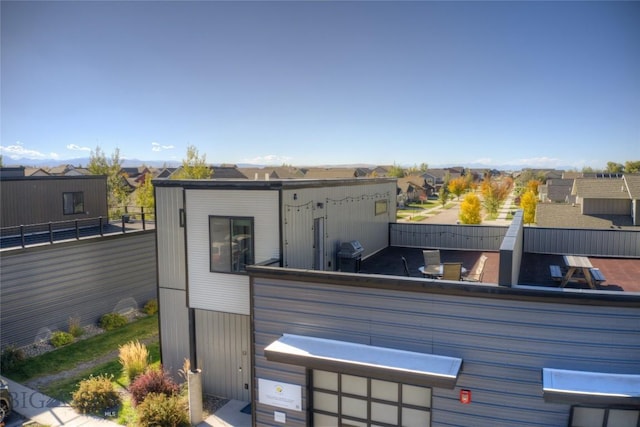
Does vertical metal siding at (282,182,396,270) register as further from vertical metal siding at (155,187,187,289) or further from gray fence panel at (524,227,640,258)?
gray fence panel at (524,227,640,258)

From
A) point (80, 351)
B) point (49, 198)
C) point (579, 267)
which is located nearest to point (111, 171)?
point (49, 198)

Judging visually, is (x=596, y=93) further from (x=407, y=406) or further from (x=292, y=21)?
(x=407, y=406)

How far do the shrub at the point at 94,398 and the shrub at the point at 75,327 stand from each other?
14.4 ft

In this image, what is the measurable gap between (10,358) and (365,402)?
10.3 m

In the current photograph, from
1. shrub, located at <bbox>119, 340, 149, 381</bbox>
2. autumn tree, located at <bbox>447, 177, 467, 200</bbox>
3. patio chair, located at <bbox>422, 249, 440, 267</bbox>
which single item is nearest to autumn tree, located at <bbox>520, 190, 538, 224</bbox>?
patio chair, located at <bbox>422, 249, 440, 267</bbox>

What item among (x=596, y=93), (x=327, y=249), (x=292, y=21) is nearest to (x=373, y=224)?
(x=327, y=249)

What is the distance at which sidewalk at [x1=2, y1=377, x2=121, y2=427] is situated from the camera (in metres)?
9.48

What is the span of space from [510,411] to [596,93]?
4658 cm

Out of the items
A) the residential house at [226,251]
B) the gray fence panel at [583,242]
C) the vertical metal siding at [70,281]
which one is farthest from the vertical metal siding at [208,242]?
the gray fence panel at [583,242]

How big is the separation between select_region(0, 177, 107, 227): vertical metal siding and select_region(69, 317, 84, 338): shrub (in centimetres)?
553

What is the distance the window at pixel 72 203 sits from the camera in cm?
1855

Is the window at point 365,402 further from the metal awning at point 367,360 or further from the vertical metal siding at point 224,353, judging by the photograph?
the vertical metal siding at point 224,353

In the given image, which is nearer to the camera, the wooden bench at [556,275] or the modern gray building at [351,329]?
the modern gray building at [351,329]

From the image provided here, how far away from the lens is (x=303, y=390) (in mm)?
8219
